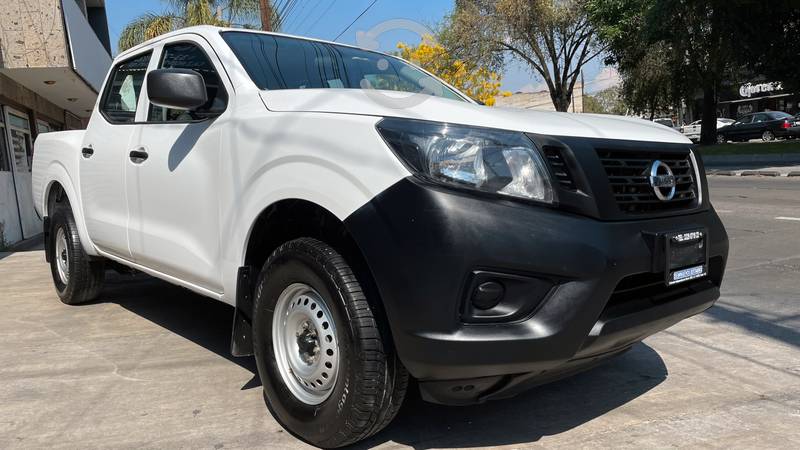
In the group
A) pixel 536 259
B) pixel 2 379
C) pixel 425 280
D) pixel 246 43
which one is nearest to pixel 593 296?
pixel 536 259

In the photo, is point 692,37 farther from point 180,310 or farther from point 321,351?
point 321,351

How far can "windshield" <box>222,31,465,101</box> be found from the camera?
341 cm

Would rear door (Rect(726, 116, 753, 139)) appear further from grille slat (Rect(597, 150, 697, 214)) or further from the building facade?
grille slat (Rect(597, 150, 697, 214))

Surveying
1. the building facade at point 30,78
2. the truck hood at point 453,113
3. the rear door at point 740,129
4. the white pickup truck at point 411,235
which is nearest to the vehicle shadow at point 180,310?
the white pickup truck at point 411,235

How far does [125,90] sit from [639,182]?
3.62 m

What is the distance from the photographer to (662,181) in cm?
275

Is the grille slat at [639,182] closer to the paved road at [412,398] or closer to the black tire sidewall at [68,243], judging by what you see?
the paved road at [412,398]

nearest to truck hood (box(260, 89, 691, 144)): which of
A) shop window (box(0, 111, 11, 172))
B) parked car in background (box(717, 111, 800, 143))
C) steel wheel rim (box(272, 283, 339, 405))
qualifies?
steel wheel rim (box(272, 283, 339, 405))

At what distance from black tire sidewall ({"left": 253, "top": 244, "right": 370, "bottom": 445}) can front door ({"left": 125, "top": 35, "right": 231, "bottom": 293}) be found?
482 mm

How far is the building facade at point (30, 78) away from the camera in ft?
33.8

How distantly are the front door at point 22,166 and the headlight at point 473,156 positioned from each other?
36.9ft

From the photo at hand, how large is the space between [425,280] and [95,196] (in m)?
3.23

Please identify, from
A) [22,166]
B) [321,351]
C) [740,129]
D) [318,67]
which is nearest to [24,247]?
[22,166]

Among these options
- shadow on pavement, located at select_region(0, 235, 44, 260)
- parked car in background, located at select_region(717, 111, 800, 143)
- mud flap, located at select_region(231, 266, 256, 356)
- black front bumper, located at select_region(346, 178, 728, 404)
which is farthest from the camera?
parked car in background, located at select_region(717, 111, 800, 143)
